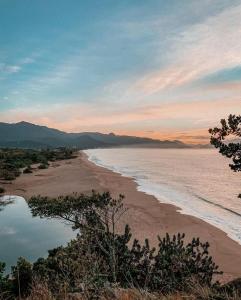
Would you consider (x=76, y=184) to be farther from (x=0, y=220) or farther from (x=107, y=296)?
(x=107, y=296)

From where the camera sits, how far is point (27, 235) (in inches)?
1054

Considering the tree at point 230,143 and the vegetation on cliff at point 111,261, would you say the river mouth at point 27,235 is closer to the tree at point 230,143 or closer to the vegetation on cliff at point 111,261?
the vegetation on cliff at point 111,261

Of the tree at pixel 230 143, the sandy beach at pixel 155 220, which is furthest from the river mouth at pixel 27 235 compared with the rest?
the tree at pixel 230 143

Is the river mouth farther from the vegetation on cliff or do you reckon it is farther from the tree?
the tree

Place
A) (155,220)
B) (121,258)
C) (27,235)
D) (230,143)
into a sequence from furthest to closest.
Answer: (155,220) → (27,235) → (121,258) → (230,143)

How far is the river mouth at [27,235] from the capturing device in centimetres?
2259

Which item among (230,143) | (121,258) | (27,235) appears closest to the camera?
(230,143)

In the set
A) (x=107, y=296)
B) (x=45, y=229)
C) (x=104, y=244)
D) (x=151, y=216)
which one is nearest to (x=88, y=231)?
(x=104, y=244)

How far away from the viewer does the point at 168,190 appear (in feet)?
168

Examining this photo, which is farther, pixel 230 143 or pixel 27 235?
pixel 27 235

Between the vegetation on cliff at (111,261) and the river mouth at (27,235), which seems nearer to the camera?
the vegetation on cliff at (111,261)

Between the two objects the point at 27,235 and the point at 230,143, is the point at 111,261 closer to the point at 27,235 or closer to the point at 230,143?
the point at 230,143

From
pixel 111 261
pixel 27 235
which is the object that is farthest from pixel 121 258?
pixel 27 235

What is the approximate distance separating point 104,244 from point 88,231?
77 centimetres
